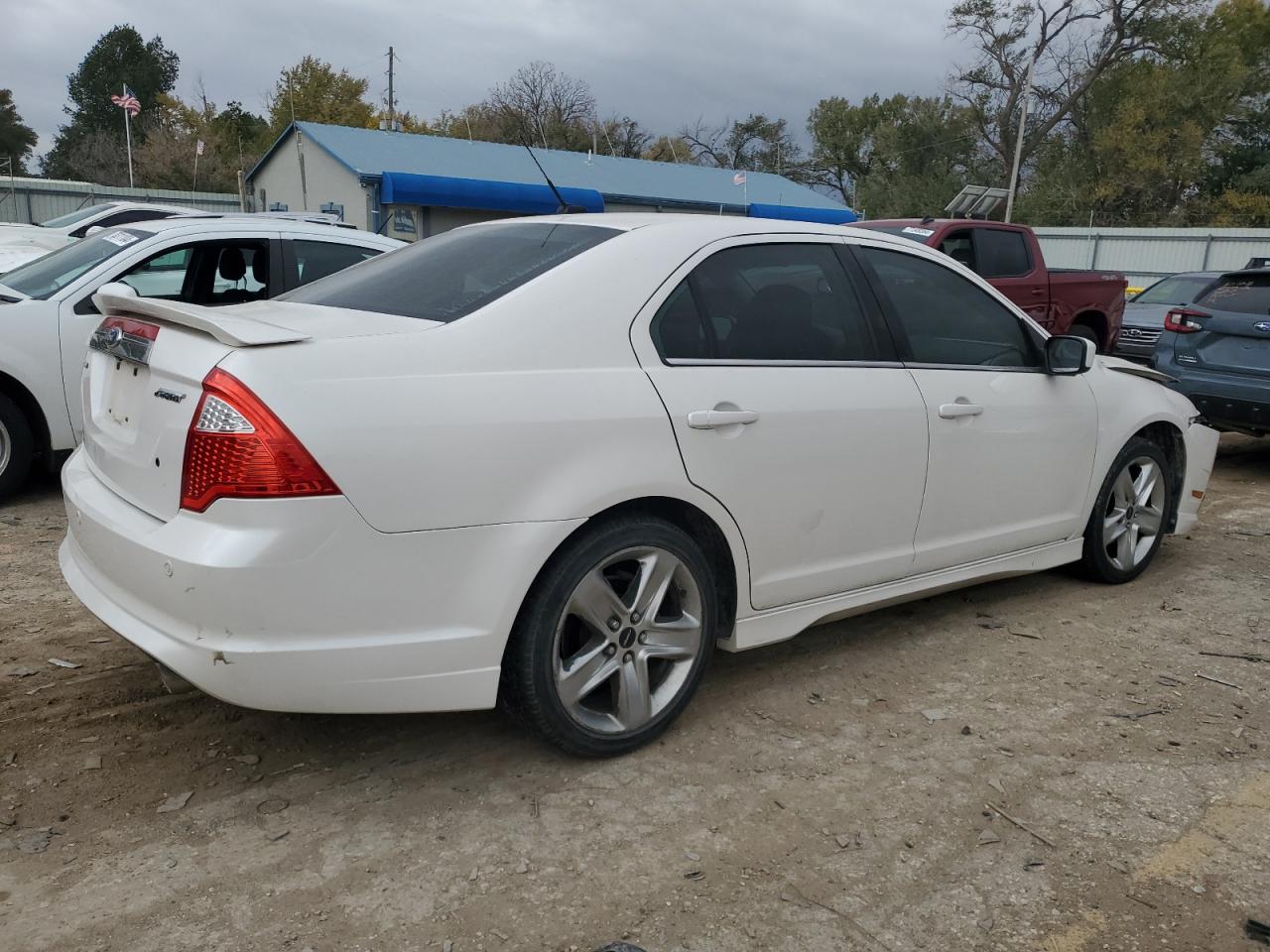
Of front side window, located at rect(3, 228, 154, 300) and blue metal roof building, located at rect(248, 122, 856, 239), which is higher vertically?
blue metal roof building, located at rect(248, 122, 856, 239)

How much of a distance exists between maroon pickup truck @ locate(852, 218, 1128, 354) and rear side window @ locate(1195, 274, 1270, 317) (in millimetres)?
2285

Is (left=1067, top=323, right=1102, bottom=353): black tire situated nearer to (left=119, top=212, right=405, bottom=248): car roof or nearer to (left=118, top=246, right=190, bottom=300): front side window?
(left=119, top=212, right=405, bottom=248): car roof

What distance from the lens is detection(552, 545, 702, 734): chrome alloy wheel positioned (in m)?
2.95

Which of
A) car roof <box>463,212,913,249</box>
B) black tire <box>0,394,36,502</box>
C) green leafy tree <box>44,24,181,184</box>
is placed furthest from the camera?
green leafy tree <box>44,24,181,184</box>

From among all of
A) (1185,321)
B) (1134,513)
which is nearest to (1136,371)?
(1134,513)

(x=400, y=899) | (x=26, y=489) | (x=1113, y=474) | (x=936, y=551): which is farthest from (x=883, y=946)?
(x=26, y=489)

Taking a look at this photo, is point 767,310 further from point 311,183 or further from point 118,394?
point 311,183

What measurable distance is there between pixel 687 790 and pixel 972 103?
49650 mm

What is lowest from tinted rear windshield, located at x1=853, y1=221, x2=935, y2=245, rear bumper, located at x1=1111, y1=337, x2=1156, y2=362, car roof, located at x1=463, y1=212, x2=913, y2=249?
rear bumper, located at x1=1111, y1=337, x2=1156, y2=362

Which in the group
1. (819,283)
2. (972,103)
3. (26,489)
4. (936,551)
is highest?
(972,103)

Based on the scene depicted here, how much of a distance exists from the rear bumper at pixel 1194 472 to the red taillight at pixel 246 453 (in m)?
4.43

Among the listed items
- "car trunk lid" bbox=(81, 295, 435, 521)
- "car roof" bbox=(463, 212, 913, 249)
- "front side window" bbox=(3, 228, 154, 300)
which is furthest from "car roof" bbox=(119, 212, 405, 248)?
"car trunk lid" bbox=(81, 295, 435, 521)

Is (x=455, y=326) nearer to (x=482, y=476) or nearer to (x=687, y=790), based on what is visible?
(x=482, y=476)

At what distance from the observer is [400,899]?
246 cm
